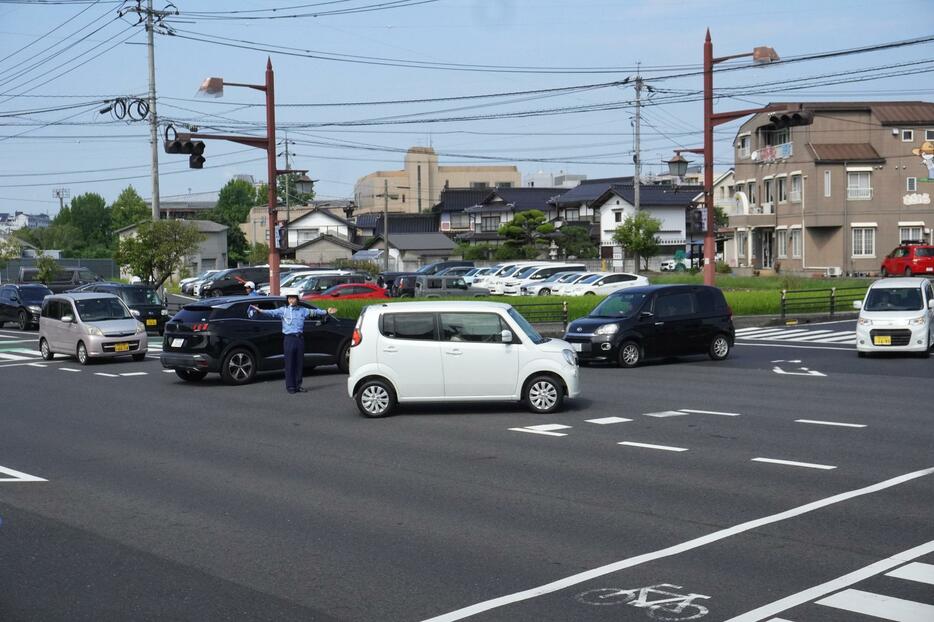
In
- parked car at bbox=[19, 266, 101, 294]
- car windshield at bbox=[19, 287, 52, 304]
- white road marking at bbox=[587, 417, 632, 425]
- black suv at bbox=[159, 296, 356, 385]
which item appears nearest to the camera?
white road marking at bbox=[587, 417, 632, 425]

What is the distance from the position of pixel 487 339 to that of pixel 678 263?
57103 millimetres

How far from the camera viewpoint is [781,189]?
63.3m

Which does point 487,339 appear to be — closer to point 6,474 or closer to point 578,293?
point 6,474

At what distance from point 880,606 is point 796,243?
58.9 m

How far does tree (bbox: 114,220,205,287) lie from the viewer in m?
42.6

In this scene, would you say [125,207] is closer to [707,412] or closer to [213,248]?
[213,248]

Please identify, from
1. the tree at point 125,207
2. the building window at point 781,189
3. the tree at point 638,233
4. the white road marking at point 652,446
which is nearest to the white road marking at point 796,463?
the white road marking at point 652,446

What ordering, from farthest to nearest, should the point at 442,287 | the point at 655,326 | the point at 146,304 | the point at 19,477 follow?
the point at 442,287 < the point at 146,304 < the point at 655,326 < the point at 19,477

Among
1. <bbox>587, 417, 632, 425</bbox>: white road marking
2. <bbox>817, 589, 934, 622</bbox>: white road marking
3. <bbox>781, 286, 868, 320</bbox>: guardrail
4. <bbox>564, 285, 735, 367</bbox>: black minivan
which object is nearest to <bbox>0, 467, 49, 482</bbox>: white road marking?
<bbox>587, 417, 632, 425</bbox>: white road marking

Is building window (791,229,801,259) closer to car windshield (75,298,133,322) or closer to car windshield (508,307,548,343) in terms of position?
car windshield (75,298,133,322)

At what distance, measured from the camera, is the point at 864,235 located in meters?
59.5

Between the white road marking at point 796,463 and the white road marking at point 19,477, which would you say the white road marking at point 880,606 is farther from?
the white road marking at point 19,477

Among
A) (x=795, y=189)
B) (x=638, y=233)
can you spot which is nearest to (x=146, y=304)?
(x=638, y=233)

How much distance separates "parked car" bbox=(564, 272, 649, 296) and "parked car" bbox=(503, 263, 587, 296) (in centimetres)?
A: 530
